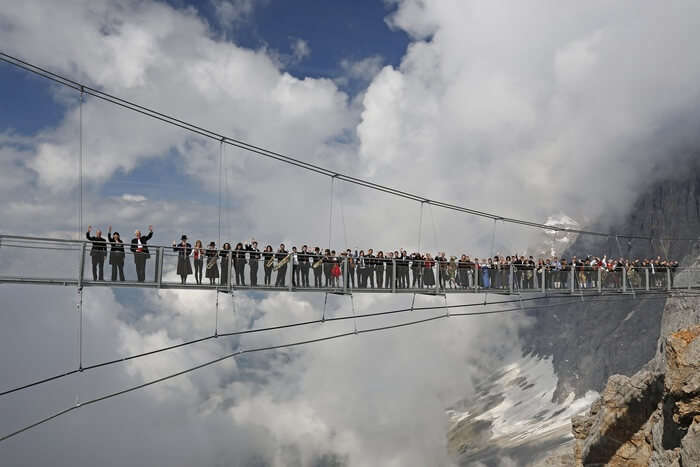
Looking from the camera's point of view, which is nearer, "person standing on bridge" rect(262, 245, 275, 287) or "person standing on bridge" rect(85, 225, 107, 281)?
"person standing on bridge" rect(85, 225, 107, 281)

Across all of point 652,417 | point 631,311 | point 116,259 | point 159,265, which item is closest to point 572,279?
point 652,417

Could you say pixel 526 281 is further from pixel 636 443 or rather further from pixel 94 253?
pixel 94 253

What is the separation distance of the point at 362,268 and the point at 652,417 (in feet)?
69.3

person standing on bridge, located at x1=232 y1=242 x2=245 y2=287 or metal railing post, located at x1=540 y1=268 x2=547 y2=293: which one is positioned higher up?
person standing on bridge, located at x1=232 y1=242 x2=245 y2=287

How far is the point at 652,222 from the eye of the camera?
106375 millimetres

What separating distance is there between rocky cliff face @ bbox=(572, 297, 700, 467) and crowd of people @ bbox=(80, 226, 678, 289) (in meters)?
5.93

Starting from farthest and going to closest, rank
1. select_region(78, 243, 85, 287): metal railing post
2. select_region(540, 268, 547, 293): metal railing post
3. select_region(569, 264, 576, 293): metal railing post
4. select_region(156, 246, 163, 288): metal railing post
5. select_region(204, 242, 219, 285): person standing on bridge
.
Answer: select_region(569, 264, 576, 293): metal railing post
select_region(540, 268, 547, 293): metal railing post
select_region(204, 242, 219, 285): person standing on bridge
select_region(156, 246, 163, 288): metal railing post
select_region(78, 243, 85, 287): metal railing post

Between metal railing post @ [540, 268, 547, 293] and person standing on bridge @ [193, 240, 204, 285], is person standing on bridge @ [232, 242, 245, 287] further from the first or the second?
metal railing post @ [540, 268, 547, 293]

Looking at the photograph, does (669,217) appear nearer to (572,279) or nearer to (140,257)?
(572,279)

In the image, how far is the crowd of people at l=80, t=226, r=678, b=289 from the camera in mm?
18312

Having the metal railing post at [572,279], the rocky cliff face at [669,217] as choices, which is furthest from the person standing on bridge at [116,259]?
the rocky cliff face at [669,217]

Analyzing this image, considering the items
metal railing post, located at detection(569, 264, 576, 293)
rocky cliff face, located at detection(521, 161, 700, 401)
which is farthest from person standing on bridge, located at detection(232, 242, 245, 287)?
rocky cliff face, located at detection(521, 161, 700, 401)

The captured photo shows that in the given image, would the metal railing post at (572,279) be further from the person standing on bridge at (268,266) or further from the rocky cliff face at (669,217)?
the rocky cliff face at (669,217)

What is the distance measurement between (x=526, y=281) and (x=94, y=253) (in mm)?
20782
